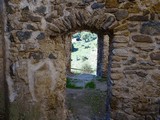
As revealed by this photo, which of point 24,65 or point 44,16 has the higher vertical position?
point 44,16

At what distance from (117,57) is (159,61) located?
59 centimetres

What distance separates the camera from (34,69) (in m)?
3.63

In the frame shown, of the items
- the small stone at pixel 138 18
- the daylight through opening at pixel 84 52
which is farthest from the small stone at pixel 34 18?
the daylight through opening at pixel 84 52

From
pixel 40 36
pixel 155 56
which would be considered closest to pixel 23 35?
pixel 40 36

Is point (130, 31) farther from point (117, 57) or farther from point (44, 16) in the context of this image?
point (44, 16)

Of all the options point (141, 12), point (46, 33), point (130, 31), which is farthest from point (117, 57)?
point (46, 33)

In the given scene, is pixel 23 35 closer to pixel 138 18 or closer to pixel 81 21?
pixel 81 21

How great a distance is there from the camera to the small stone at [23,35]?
3.53m

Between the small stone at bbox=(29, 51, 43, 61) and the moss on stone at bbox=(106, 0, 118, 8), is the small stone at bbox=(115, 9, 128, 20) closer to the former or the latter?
the moss on stone at bbox=(106, 0, 118, 8)

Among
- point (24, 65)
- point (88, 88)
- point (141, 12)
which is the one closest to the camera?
point (141, 12)

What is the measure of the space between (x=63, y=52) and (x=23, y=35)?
64 cm

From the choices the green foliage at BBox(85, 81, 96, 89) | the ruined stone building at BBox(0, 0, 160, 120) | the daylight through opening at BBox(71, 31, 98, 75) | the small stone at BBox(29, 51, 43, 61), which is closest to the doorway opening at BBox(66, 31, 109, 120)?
the green foliage at BBox(85, 81, 96, 89)

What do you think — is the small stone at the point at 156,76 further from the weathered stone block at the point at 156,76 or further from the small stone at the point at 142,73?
the small stone at the point at 142,73

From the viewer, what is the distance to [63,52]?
3.74m
